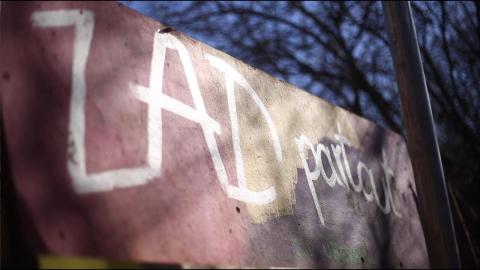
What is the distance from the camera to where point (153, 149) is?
1520mm

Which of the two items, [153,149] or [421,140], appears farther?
[421,140]

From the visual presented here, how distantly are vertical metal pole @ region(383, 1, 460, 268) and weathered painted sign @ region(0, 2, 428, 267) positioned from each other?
1.62 feet

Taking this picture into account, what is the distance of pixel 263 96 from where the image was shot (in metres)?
2.25

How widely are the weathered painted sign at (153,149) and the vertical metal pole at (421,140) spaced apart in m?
0.49

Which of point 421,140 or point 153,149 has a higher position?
point 153,149

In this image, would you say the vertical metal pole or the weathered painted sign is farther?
the vertical metal pole

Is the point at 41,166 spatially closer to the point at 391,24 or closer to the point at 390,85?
the point at 391,24

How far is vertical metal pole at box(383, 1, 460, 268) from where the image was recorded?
1912mm

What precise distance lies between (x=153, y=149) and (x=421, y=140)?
1083 millimetres

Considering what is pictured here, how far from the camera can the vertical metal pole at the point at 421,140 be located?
6.27 ft

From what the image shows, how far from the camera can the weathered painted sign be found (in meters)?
1.28

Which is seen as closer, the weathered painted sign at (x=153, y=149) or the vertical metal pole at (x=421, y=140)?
the weathered painted sign at (x=153, y=149)

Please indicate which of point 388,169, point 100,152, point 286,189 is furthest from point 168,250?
point 388,169

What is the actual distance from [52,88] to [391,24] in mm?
1392
